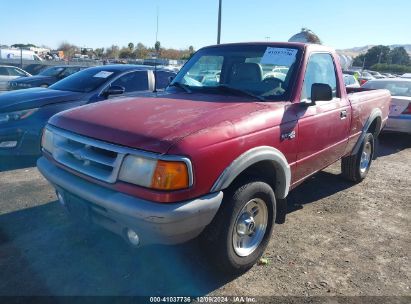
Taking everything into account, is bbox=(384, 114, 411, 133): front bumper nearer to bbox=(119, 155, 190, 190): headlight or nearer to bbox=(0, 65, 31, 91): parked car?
bbox=(119, 155, 190, 190): headlight

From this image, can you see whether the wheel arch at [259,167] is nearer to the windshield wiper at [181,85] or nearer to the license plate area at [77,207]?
the license plate area at [77,207]

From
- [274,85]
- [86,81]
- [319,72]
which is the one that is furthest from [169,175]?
[86,81]

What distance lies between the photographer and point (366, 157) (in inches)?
233

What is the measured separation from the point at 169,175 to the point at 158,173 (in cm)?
7

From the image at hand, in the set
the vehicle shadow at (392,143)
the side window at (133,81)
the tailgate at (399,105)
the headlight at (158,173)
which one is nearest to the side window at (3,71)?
the side window at (133,81)

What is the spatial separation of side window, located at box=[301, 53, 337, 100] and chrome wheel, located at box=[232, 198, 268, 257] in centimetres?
128

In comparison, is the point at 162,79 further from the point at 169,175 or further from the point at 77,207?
the point at 169,175

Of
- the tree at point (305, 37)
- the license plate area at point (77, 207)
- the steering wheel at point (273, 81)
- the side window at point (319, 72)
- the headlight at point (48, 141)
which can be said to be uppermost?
the tree at point (305, 37)

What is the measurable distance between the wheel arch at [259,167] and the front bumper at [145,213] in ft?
0.40

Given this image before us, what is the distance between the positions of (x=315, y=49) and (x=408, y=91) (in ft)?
20.6

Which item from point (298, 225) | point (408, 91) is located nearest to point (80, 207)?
point (298, 225)

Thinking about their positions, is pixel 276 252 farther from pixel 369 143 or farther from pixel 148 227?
pixel 369 143

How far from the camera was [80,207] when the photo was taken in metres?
A: 2.87

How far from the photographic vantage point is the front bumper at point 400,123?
8.16 m
